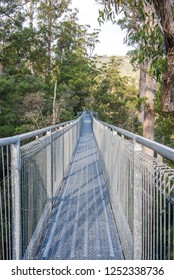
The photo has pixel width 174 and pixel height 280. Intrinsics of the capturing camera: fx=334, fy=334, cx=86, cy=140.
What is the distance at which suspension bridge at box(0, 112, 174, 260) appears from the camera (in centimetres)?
196

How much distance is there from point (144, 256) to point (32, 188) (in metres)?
1.22

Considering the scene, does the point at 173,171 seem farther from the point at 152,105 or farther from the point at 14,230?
the point at 152,105

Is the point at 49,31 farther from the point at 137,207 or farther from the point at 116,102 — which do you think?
the point at 137,207

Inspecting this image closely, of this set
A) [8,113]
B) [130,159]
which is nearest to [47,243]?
[130,159]

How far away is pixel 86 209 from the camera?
15.5 ft

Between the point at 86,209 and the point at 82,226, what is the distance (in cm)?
66

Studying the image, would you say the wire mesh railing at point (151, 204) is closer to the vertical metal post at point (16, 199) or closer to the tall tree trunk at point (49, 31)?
the vertical metal post at point (16, 199)

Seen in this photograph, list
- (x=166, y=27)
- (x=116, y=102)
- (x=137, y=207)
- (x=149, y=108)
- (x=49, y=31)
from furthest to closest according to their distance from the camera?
(x=116, y=102)
(x=49, y=31)
(x=149, y=108)
(x=166, y=27)
(x=137, y=207)

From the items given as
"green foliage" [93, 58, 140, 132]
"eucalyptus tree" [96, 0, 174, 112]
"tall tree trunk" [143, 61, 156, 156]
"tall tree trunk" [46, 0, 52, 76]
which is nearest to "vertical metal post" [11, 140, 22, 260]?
"eucalyptus tree" [96, 0, 174, 112]

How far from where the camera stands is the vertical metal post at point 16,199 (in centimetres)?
233

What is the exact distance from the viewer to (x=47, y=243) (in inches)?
139

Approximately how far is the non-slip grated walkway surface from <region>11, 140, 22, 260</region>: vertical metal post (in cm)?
91

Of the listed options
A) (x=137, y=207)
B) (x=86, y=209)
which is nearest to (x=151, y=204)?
(x=137, y=207)

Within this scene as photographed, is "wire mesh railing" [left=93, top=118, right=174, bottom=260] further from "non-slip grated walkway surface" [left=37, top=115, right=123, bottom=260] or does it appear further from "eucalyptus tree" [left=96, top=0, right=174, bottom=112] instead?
"eucalyptus tree" [left=96, top=0, right=174, bottom=112]
